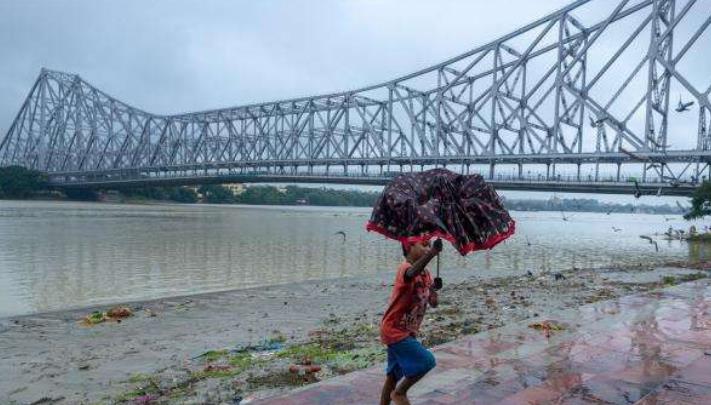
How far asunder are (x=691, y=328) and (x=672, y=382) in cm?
234

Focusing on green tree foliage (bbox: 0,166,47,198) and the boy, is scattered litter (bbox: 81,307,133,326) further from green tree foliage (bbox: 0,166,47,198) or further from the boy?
green tree foliage (bbox: 0,166,47,198)

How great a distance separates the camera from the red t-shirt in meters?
3.70

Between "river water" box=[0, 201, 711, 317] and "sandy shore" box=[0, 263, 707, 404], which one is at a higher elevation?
"sandy shore" box=[0, 263, 707, 404]

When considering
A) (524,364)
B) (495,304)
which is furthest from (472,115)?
(524,364)

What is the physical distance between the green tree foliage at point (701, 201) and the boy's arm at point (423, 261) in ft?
121

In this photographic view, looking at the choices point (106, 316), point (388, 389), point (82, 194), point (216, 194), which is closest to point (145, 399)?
point (388, 389)

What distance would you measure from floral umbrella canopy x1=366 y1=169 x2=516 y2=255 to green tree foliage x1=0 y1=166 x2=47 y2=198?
278 ft

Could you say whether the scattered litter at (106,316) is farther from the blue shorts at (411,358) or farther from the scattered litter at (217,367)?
the blue shorts at (411,358)

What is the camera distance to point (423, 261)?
3.50 metres

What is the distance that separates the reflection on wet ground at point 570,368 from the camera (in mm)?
4262

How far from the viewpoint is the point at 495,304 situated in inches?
386

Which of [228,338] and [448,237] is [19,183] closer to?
[228,338]

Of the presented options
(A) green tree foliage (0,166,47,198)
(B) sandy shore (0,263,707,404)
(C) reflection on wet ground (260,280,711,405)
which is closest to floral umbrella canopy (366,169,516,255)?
(C) reflection on wet ground (260,280,711,405)

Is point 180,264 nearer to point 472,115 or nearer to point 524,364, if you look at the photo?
point 524,364
